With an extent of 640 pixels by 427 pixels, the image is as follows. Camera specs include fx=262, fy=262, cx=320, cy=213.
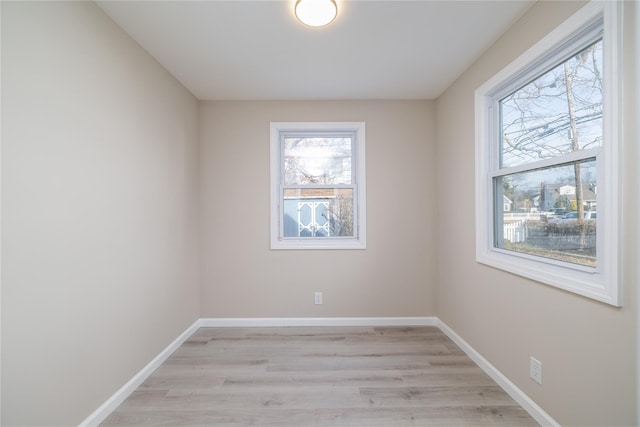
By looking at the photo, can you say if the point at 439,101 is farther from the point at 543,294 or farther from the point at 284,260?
the point at 284,260

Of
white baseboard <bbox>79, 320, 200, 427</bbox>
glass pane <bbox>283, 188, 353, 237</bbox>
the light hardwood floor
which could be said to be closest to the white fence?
the light hardwood floor

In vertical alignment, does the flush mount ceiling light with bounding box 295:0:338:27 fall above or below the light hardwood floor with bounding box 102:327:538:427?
above

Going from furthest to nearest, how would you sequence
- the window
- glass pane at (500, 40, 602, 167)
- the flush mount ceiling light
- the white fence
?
the window, the white fence, the flush mount ceiling light, glass pane at (500, 40, 602, 167)

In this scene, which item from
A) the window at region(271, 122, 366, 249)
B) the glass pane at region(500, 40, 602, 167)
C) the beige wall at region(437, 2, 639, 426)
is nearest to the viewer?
the beige wall at region(437, 2, 639, 426)

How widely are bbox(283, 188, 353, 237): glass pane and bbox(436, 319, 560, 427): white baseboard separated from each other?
1.50 meters

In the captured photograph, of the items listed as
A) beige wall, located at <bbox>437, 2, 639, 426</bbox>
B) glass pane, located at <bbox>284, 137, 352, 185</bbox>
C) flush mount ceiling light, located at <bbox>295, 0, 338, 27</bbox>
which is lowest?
beige wall, located at <bbox>437, 2, 639, 426</bbox>

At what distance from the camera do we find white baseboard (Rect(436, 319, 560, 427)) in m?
1.54

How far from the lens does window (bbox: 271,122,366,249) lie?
299cm

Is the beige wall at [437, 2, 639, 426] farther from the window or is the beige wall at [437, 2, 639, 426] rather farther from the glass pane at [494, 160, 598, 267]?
the window

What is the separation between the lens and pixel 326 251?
2.91m

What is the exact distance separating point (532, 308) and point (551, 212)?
1.97ft

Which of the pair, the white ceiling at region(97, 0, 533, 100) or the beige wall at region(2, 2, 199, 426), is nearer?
the beige wall at region(2, 2, 199, 426)

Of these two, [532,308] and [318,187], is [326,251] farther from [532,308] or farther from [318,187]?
[532,308]

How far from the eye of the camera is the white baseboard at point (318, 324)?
1.59 metres
